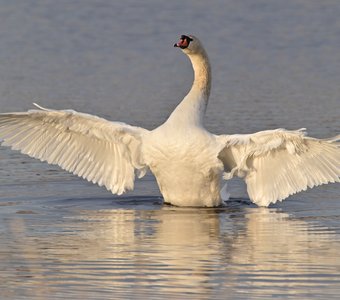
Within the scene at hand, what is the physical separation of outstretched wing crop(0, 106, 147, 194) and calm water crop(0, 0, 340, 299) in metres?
0.27

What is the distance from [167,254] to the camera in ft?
33.7

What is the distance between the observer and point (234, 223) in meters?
12.0

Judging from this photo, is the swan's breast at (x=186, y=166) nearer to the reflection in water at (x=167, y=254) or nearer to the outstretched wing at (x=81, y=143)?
the reflection in water at (x=167, y=254)

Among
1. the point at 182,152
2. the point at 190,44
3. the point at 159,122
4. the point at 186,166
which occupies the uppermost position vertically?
the point at 190,44

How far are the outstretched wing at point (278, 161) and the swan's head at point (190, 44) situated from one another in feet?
4.74

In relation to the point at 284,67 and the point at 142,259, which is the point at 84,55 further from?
the point at 142,259

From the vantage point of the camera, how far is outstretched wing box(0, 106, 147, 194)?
508 inches

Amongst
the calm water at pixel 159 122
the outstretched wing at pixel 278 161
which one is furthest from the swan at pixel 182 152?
the calm water at pixel 159 122

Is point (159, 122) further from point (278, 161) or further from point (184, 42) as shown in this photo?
point (278, 161)

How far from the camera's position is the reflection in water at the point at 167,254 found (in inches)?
354

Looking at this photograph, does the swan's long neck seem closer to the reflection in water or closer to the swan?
the swan

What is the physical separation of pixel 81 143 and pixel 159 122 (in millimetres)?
3461

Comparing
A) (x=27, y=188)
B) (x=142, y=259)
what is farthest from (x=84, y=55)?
(x=142, y=259)

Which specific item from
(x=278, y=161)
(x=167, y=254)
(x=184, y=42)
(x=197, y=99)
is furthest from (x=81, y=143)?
(x=167, y=254)
